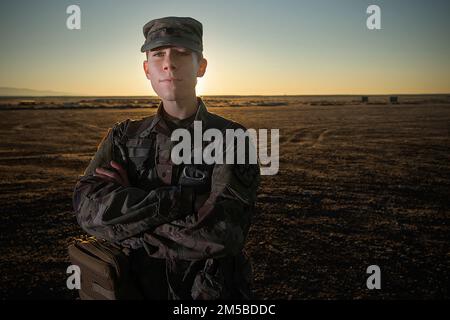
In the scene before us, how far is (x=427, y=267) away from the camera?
3.86 meters

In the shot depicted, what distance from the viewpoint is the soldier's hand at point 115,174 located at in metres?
1.68

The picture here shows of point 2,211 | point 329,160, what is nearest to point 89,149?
point 2,211

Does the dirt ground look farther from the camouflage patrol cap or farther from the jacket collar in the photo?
the camouflage patrol cap

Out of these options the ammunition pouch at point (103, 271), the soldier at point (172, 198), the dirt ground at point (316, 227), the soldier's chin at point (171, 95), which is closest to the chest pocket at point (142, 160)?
the soldier at point (172, 198)

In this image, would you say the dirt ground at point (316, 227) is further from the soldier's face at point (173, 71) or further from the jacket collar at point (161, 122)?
the soldier's face at point (173, 71)

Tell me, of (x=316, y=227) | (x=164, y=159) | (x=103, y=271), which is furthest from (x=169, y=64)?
(x=316, y=227)

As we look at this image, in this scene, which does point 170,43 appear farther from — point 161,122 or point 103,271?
point 103,271

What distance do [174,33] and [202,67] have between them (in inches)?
8.6

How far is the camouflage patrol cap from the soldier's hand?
573mm

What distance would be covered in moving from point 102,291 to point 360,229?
4.10m

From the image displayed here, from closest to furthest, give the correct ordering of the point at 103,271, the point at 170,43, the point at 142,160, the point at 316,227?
the point at 103,271 < the point at 170,43 < the point at 142,160 < the point at 316,227

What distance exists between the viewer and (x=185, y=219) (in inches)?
62.1

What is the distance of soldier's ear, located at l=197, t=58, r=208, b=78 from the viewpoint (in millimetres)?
1792
